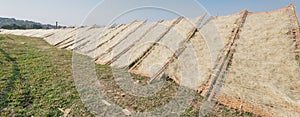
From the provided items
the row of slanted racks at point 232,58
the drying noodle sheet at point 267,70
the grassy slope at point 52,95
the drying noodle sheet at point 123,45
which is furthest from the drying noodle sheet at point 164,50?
the drying noodle sheet at point 267,70

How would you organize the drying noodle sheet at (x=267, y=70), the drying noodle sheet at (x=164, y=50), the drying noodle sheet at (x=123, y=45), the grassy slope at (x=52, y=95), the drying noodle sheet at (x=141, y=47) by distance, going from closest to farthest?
the grassy slope at (x=52, y=95), the drying noodle sheet at (x=267, y=70), the drying noodle sheet at (x=164, y=50), the drying noodle sheet at (x=141, y=47), the drying noodle sheet at (x=123, y=45)

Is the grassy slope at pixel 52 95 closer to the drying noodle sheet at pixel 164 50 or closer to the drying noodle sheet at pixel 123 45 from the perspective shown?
the drying noodle sheet at pixel 164 50

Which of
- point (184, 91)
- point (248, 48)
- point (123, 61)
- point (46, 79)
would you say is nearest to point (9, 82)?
point (46, 79)

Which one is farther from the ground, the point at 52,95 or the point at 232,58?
the point at 232,58

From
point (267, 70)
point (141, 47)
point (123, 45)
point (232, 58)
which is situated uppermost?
point (123, 45)

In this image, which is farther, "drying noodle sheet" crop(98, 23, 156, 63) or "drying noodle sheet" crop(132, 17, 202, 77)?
"drying noodle sheet" crop(98, 23, 156, 63)

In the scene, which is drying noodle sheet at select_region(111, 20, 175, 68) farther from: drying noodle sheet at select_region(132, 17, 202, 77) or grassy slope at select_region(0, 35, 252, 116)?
grassy slope at select_region(0, 35, 252, 116)

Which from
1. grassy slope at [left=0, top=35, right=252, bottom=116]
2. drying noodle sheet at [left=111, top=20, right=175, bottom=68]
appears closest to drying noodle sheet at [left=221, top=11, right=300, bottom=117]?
grassy slope at [left=0, top=35, right=252, bottom=116]

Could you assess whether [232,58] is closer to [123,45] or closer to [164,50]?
[164,50]

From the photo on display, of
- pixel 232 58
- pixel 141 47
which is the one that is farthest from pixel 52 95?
Answer: pixel 232 58
